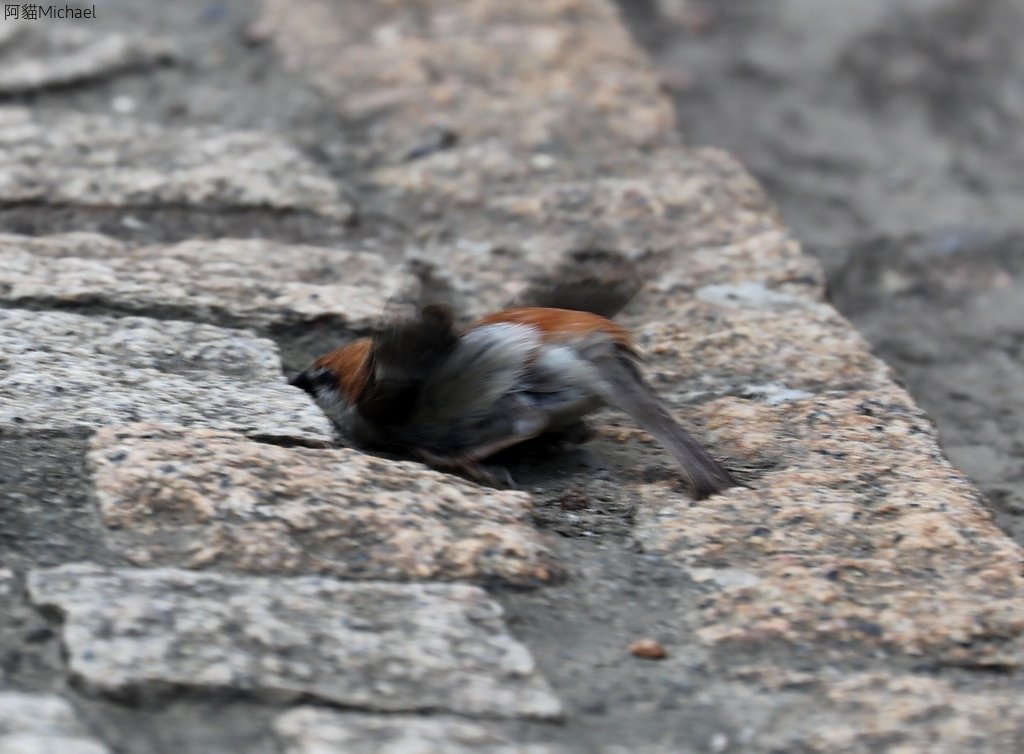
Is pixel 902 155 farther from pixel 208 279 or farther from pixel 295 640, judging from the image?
pixel 295 640

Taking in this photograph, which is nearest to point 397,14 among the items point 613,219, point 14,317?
point 613,219

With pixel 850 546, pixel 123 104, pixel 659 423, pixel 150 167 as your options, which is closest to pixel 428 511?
pixel 659 423

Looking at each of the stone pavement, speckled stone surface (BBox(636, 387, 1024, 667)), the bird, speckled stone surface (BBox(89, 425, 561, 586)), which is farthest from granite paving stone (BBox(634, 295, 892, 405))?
speckled stone surface (BBox(89, 425, 561, 586))

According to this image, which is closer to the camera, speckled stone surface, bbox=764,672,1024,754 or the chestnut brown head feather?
speckled stone surface, bbox=764,672,1024,754

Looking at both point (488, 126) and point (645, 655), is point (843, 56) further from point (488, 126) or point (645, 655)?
point (645, 655)

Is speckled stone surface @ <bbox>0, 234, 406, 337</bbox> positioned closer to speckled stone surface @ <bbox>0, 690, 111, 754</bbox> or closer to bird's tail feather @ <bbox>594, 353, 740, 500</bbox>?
bird's tail feather @ <bbox>594, 353, 740, 500</bbox>

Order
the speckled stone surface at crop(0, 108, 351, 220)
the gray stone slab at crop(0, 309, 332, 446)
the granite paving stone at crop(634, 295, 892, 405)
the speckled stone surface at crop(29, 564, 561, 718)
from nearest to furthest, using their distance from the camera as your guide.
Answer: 1. the speckled stone surface at crop(29, 564, 561, 718)
2. the gray stone slab at crop(0, 309, 332, 446)
3. the granite paving stone at crop(634, 295, 892, 405)
4. the speckled stone surface at crop(0, 108, 351, 220)

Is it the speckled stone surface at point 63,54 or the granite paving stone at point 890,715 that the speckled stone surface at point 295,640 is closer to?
the granite paving stone at point 890,715
